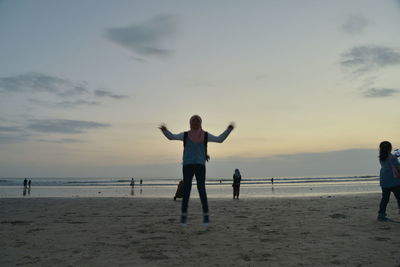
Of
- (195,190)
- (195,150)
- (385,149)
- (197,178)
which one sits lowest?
(195,190)

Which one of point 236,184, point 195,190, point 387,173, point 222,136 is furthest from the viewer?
point 195,190

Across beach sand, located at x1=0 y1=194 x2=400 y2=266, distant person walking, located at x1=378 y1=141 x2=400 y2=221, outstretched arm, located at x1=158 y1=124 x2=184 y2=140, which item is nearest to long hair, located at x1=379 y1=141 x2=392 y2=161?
distant person walking, located at x1=378 y1=141 x2=400 y2=221

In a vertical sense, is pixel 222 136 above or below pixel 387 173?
above

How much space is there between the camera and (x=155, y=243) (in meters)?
5.78

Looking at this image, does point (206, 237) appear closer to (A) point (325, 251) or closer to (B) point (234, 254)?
(B) point (234, 254)

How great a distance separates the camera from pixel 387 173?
348 inches

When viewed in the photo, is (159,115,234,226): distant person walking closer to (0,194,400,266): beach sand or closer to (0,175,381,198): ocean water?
(0,194,400,266): beach sand

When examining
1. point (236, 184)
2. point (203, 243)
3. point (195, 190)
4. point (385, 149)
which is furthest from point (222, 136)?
point (195, 190)

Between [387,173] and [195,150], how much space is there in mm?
5694

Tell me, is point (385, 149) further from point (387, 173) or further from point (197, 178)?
point (197, 178)

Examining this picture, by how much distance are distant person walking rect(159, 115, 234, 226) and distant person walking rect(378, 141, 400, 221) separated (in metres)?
4.81

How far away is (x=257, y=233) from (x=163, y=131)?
2997 millimetres

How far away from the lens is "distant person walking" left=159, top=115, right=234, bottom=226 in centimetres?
701


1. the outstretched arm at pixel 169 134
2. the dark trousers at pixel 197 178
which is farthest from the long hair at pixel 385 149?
the outstretched arm at pixel 169 134
